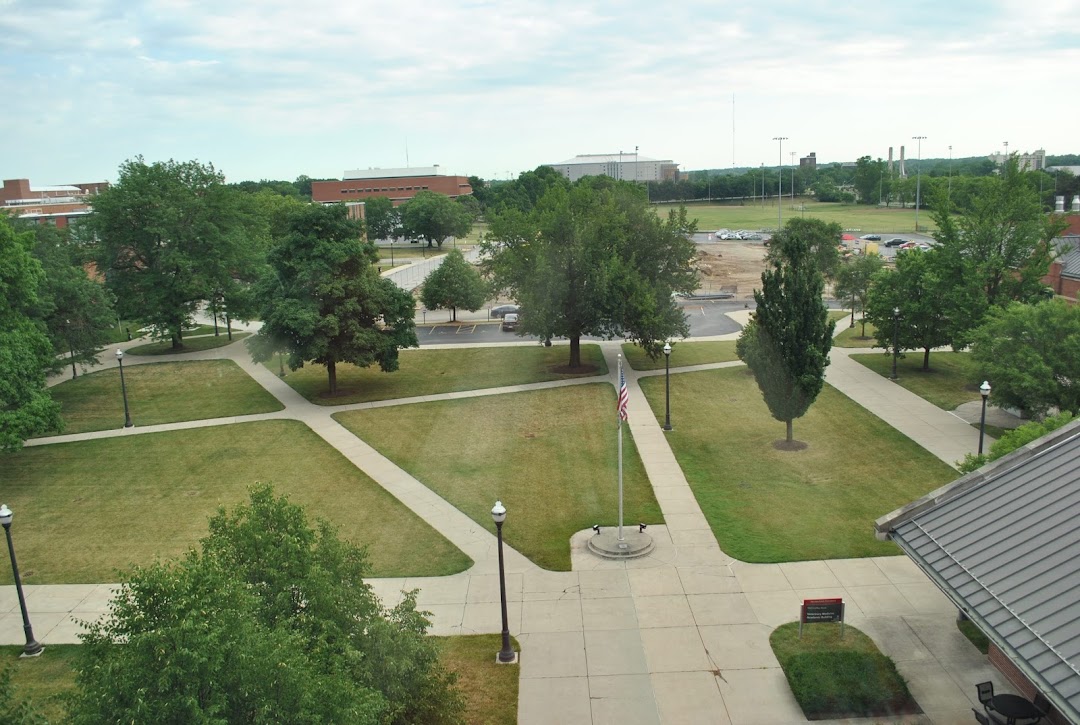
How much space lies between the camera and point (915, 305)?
36.0m

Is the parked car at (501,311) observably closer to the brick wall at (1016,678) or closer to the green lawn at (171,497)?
the green lawn at (171,497)

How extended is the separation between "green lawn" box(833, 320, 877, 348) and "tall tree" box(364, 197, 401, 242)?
8010 cm

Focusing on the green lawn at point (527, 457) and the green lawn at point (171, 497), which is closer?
the green lawn at point (171, 497)

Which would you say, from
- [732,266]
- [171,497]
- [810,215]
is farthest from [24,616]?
[810,215]

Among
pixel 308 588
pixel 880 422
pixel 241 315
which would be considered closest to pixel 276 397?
pixel 241 315

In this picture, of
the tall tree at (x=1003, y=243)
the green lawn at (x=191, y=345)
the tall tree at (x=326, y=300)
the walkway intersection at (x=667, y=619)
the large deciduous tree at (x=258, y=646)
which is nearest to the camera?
the large deciduous tree at (x=258, y=646)

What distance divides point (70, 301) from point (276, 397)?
9.87m

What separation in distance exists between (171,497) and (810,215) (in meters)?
117

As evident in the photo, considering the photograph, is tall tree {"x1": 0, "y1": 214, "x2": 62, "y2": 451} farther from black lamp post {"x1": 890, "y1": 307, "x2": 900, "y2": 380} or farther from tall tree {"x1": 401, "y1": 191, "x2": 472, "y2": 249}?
tall tree {"x1": 401, "y1": 191, "x2": 472, "y2": 249}

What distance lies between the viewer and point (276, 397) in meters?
36.7

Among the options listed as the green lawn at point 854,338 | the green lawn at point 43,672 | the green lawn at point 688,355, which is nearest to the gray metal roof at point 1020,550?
the green lawn at point 43,672

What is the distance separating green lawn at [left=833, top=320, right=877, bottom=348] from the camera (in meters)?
44.1

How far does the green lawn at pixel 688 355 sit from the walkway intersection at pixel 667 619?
17525mm

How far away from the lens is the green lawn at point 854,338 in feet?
145
